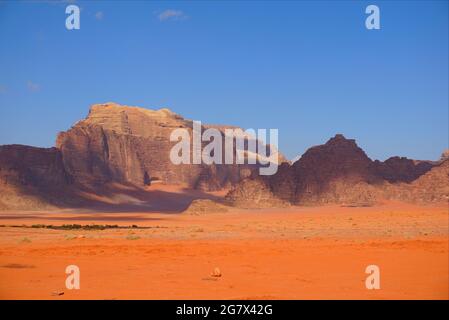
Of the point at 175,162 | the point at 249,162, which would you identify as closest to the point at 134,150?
the point at 175,162

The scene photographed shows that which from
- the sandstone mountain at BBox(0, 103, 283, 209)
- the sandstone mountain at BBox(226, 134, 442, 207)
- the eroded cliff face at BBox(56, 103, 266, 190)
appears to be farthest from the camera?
the eroded cliff face at BBox(56, 103, 266, 190)

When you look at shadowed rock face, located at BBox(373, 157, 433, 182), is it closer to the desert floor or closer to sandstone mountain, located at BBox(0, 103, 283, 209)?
sandstone mountain, located at BBox(0, 103, 283, 209)

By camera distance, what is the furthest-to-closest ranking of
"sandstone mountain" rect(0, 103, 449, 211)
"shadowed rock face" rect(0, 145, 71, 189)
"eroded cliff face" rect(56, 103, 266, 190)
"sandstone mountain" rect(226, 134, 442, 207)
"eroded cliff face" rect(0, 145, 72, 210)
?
"eroded cliff face" rect(56, 103, 266, 190) → "shadowed rock face" rect(0, 145, 71, 189) → "eroded cliff face" rect(0, 145, 72, 210) → "sandstone mountain" rect(0, 103, 449, 211) → "sandstone mountain" rect(226, 134, 442, 207)

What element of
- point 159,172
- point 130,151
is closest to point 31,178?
point 130,151

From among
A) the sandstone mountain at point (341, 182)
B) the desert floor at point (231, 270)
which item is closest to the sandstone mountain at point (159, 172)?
the sandstone mountain at point (341, 182)

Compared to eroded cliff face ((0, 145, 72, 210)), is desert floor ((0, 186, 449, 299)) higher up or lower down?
lower down

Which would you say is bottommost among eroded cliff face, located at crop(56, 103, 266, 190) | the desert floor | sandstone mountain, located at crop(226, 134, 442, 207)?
the desert floor

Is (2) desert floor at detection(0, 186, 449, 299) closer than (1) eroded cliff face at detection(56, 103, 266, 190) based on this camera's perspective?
Yes

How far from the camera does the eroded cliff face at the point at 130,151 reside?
122 m

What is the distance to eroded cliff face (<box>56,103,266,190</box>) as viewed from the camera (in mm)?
121719

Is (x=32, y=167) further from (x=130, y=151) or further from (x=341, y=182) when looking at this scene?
(x=341, y=182)

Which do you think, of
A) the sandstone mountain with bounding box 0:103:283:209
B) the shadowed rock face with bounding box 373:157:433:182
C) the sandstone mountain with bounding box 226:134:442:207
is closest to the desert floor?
the sandstone mountain with bounding box 226:134:442:207

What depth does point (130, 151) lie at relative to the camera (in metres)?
136
